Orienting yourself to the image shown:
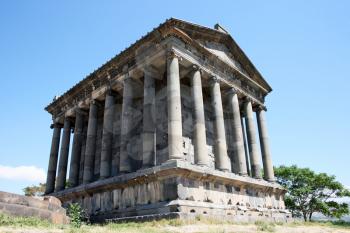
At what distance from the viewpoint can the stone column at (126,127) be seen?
18406 mm

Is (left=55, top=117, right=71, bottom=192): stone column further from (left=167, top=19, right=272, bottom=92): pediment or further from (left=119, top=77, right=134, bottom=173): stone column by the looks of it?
(left=167, top=19, right=272, bottom=92): pediment

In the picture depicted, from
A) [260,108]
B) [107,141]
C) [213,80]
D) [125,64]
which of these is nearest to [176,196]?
[107,141]

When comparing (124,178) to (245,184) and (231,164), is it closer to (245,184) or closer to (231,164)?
(245,184)

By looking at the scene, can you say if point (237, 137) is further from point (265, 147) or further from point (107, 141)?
point (107, 141)

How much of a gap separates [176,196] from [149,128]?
5.11 meters

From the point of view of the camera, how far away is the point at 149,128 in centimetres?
1783

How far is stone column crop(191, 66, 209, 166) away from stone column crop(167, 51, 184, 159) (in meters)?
1.43

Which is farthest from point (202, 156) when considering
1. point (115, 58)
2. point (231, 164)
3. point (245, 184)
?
point (115, 58)

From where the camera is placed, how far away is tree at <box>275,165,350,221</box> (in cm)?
3938

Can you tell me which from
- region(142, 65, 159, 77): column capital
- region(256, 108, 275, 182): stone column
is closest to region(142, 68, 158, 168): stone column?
region(142, 65, 159, 77): column capital

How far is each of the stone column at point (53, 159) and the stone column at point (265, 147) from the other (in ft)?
58.8

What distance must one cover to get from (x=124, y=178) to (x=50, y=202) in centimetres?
486

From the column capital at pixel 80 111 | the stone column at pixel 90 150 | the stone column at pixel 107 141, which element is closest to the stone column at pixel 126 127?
the stone column at pixel 107 141

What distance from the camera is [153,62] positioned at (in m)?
19.7
